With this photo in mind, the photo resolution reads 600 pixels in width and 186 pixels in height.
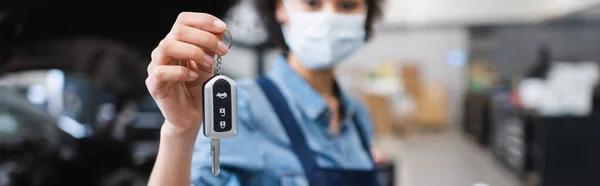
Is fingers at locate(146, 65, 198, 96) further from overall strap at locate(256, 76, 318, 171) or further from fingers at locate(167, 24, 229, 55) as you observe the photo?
overall strap at locate(256, 76, 318, 171)

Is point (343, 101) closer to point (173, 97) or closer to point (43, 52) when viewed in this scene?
point (173, 97)

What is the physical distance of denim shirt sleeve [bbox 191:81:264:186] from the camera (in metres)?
0.77

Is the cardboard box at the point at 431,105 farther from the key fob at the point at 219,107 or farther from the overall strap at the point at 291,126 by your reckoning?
the key fob at the point at 219,107

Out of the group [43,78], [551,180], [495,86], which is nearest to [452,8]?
[495,86]

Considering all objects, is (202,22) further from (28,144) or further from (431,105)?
(431,105)

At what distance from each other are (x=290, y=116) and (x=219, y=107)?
327 millimetres

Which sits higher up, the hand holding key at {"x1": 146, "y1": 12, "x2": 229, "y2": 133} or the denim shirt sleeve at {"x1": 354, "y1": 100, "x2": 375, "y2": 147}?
the hand holding key at {"x1": 146, "y1": 12, "x2": 229, "y2": 133}

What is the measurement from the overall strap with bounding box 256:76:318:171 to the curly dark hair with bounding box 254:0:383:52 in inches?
4.2

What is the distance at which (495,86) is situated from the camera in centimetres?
614

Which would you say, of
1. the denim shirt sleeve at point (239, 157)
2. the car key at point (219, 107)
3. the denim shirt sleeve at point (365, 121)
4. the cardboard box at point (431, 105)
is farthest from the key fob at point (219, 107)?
the cardboard box at point (431, 105)

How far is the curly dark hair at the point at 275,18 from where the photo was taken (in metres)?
0.98

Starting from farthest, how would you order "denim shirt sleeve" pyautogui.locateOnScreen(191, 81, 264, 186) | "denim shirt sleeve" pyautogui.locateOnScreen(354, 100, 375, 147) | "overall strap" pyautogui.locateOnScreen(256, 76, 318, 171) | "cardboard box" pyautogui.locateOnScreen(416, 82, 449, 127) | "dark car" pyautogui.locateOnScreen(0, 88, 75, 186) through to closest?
"cardboard box" pyautogui.locateOnScreen(416, 82, 449, 127) < "dark car" pyautogui.locateOnScreen(0, 88, 75, 186) < "denim shirt sleeve" pyautogui.locateOnScreen(354, 100, 375, 147) < "overall strap" pyautogui.locateOnScreen(256, 76, 318, 171) < "denim shirt sleeve" pyautogui.locateOnScreen(191, 81, 264, 186)

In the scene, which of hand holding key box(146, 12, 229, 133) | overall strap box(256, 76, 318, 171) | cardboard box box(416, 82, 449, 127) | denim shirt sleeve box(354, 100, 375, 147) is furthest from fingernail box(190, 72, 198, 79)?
cardboard box box(416, 82, 449, 127)

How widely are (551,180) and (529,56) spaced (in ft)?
8.09
